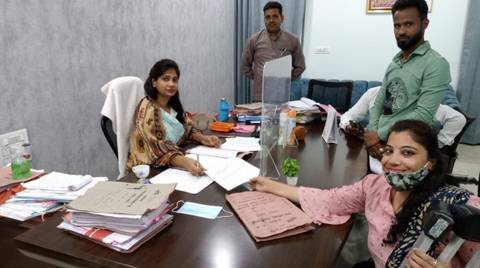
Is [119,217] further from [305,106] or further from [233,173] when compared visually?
[305,106]

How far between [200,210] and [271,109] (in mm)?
616

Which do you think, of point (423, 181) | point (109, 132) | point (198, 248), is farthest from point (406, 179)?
point (109, 132)

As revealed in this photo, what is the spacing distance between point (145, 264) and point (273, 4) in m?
2.68

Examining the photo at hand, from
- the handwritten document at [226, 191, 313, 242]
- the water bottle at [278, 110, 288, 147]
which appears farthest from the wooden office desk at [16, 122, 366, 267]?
the water bottle at [278, 110, 288, 147]

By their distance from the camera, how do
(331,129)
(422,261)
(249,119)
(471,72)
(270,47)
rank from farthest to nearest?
(471,72) → (270,47) → (249,119) → (331,129) → (422,261)

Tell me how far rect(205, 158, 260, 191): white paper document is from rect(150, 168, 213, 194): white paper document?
0.04m

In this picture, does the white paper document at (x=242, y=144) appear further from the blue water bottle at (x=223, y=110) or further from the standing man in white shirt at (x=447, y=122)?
the standing man in white shirt at (x=447, y=122)

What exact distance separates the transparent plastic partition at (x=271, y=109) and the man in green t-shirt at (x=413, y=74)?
0.51 meters

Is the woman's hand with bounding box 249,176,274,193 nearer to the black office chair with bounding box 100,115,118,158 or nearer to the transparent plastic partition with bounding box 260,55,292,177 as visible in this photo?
the transparent plastic partition with bounding box 260,55,292,177

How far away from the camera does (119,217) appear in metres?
0.97

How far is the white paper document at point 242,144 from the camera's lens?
1.80m

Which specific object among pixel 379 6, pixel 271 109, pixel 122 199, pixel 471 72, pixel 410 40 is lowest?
pixel 122 199

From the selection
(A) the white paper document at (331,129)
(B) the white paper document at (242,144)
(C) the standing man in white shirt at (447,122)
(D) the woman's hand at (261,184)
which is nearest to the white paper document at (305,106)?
(C) the standing man in white shirt at (447,122)

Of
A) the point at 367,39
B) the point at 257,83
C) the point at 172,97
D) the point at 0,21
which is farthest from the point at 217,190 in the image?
the point at 367,39
